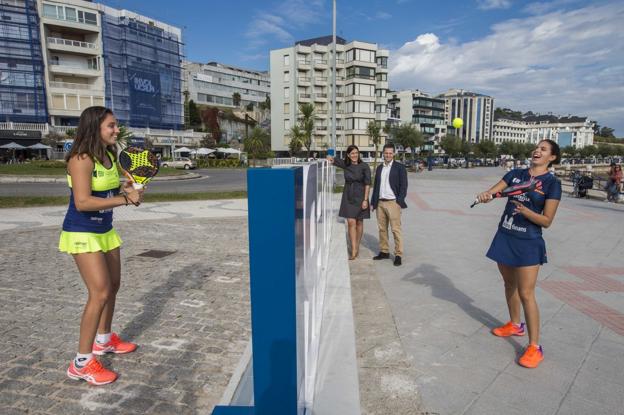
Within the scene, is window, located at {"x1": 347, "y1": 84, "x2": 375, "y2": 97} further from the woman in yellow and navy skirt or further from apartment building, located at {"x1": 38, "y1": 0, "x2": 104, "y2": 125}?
the woman in yellow and navy skirt

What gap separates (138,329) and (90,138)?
2003mm

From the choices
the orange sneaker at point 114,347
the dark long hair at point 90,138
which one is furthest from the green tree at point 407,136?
the dark long hair at point 90,138

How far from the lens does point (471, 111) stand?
486 feet

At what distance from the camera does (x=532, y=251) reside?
3145mm

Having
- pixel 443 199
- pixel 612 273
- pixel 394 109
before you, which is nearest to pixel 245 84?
pixel 394 109

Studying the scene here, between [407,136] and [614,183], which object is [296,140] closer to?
[407,136]

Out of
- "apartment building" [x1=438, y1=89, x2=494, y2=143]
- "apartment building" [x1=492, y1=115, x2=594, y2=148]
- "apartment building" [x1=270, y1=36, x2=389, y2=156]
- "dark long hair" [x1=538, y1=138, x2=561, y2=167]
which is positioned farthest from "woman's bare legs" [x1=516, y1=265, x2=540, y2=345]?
"apartment building" [x1=492, y1=115, x2=594, y2=148]

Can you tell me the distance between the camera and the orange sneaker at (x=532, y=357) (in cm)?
A: 313

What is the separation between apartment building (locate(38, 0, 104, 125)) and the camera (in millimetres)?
47906

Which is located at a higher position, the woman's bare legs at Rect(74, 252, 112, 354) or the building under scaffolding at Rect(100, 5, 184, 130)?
the building under scaffolding at Rect(100, 5, 184, 130)

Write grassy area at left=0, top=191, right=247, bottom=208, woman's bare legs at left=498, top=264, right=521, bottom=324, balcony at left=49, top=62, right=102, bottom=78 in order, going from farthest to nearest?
balcony at left=49, top=62, right=102, bottom=78 → grassy area at left=0, top=191, right=247, bottom=208 → woman's bare legs at left=498, top=264, right=521, bottom=324

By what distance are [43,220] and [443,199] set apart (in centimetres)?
1319

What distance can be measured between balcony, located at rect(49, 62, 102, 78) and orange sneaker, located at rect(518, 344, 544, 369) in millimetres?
58164

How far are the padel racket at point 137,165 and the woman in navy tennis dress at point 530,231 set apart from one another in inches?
102
